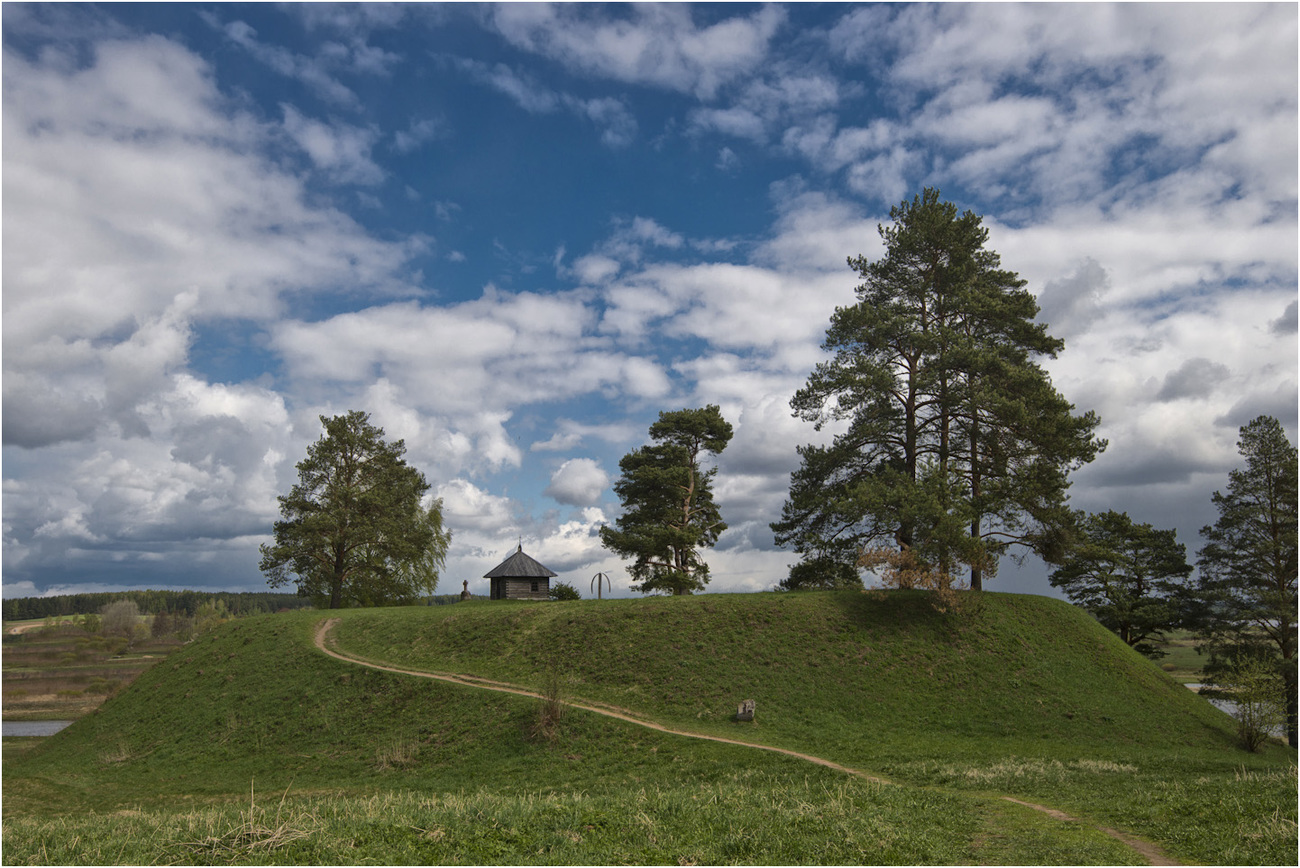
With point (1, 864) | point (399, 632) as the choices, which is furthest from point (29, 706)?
point (1, 864)

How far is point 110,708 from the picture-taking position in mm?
34750

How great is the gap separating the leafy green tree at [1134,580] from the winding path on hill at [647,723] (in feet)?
99.3

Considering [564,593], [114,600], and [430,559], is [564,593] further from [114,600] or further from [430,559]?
[114,600]

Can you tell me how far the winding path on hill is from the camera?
34.9 feet

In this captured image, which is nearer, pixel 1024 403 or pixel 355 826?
pixel 355 826

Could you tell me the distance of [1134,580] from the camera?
144 feet

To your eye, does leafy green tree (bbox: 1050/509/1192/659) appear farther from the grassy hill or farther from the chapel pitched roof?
the chapel pitched roof

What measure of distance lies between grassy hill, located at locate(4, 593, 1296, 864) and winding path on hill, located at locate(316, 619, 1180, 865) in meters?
0.39

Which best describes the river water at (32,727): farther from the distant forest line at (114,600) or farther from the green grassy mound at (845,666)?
the distant forest line at (114,600)

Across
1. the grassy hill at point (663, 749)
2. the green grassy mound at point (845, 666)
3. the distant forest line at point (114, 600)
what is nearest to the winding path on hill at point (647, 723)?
the grassy hill at point (663, 749)

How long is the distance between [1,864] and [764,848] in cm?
1043

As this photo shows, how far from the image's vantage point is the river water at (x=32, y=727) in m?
50.4

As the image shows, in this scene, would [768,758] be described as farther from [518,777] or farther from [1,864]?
[1,864]

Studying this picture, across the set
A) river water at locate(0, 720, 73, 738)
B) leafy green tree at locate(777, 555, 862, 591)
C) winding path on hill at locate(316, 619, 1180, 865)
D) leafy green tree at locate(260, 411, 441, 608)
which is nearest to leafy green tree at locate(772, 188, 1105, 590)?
leafy green tree at locate(777, 555, 862, 591)
